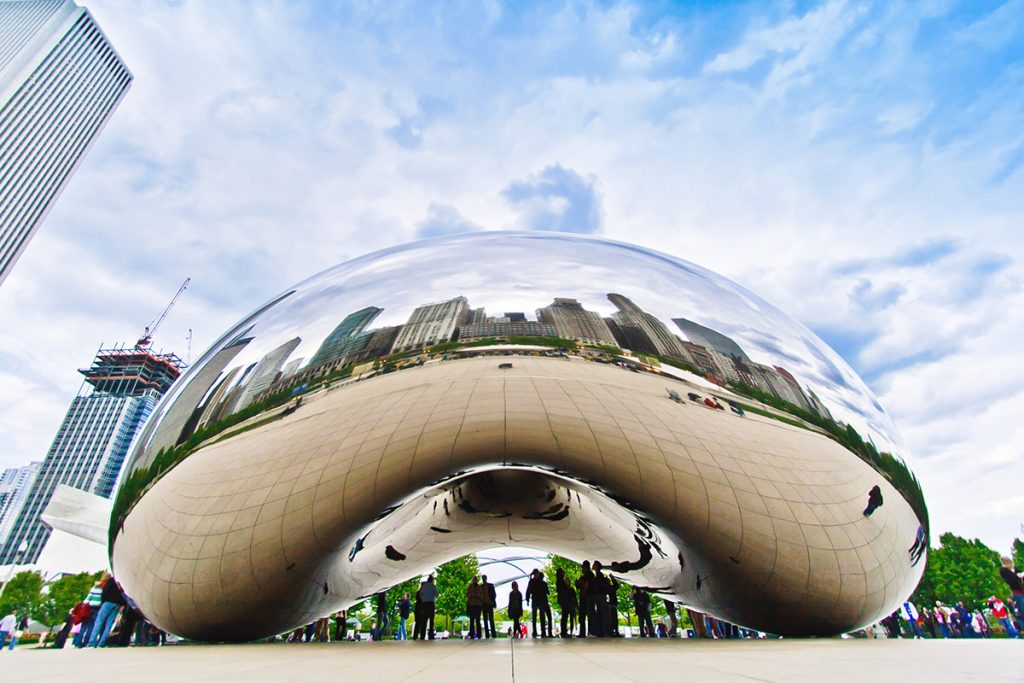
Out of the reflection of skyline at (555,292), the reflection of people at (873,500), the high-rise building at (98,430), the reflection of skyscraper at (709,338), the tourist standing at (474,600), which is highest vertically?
the high-rise building at (98,430)

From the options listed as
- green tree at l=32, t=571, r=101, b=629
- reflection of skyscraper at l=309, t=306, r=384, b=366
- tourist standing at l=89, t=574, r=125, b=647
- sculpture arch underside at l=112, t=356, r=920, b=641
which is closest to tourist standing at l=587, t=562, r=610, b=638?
sculpture arch underside at l=112, t=356, r=920, b=641

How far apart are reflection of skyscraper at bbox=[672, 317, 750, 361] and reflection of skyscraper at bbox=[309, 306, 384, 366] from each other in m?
2.70

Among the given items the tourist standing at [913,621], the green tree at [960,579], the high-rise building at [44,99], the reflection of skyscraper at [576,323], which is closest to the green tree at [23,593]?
the high-rise building at [44,99]

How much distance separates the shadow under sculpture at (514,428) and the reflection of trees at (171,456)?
2 centimetres

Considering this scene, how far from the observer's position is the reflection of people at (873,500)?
4750 millimetres

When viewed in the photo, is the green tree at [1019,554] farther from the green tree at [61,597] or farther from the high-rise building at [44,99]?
the high-rise building at [44,99]

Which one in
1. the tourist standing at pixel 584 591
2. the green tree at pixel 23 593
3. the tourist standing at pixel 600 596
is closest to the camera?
the tourist standing at pixel 600 596

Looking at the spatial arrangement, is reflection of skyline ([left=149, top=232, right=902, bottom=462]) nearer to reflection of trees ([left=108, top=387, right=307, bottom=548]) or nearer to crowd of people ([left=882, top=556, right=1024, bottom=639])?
reflection of trees ([left=108, top=387, right=307, bottom=548])

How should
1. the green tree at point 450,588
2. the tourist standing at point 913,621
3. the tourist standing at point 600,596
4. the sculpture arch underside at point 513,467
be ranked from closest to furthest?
the sculpture arch underside at point 513,467, the tourist standing at point 600,596, the tourist standing at point 913,621, the green tree at point 450,588

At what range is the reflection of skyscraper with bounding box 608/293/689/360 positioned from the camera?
4543 mm

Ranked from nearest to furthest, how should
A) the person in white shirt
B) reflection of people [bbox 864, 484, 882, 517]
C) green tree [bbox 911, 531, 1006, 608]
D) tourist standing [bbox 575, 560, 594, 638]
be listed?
reflection of people [bbox 864, 484, 882, 517]
tourist standing [bbox 575, 560, 594, 638]
the person in white shirt
green tree [bbox 911, 531, 1006, 608]

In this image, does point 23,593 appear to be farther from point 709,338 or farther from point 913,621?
point 709,338

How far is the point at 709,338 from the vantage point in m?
4.65

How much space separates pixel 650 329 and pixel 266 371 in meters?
3.40
